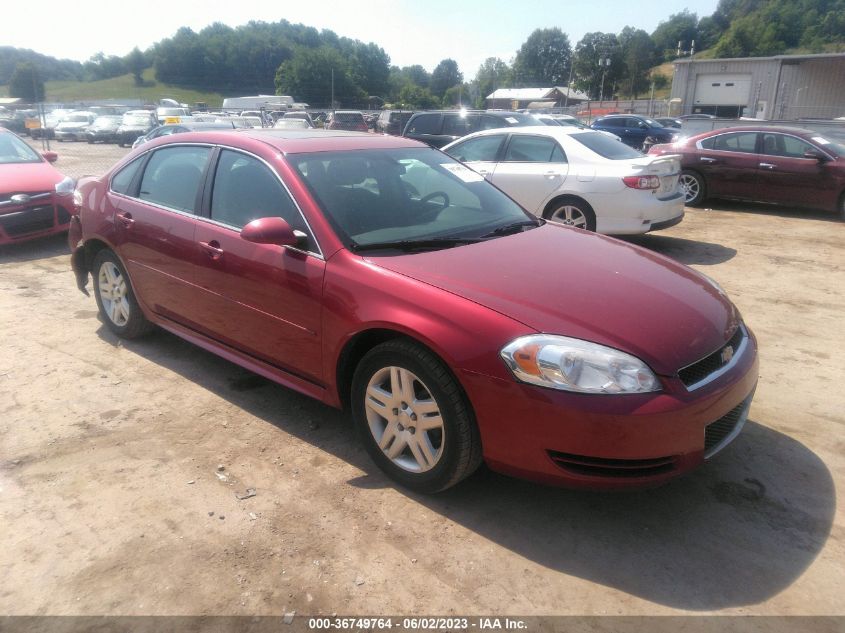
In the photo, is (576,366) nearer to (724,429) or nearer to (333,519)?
(724,429)

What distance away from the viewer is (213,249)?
12.5 ft

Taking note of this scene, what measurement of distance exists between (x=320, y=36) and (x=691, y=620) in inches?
3374

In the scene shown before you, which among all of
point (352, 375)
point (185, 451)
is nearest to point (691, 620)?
point (352, 375)

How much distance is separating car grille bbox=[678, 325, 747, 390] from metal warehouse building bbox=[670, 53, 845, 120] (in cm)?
4135

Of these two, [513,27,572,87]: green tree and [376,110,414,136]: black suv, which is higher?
[513,27,572,87]: green tree

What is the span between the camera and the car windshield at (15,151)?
28.9ft

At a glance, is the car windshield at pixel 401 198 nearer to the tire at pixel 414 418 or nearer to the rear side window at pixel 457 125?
the tire at pixel 414 418

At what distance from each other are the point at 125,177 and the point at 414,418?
3188 millimetres

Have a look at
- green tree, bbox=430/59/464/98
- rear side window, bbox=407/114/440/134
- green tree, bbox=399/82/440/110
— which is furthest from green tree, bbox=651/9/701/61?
rear side window, bbox=407/114/440/134

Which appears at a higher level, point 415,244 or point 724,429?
point 415,244

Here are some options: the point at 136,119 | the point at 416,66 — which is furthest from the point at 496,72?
the point at 136,119

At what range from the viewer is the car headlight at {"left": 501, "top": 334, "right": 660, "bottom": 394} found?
2.57m

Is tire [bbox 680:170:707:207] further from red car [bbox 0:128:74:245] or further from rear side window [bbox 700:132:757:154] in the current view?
red car [bbox 0:128:74:245]

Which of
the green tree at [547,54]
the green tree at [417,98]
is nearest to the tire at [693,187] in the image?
the green tree at [417,98]
